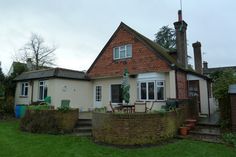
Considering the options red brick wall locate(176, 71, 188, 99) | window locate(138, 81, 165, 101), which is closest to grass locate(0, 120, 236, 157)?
red brick wall locate(176, 71, 188, 99)

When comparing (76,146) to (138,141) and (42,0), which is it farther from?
(42,0)

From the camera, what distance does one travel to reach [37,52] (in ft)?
121

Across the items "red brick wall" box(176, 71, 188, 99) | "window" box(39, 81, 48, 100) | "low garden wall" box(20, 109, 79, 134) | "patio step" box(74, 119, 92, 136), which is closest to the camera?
"patio step" box(74, 119, 92, 136)

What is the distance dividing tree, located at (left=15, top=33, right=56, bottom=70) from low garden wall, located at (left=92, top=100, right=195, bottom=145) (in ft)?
102

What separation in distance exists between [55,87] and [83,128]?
5.91 meters

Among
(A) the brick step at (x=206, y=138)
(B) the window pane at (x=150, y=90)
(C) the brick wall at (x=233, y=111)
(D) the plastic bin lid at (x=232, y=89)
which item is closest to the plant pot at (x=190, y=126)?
(A) the brick step at (x=206, y=138)

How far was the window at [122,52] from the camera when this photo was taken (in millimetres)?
16016

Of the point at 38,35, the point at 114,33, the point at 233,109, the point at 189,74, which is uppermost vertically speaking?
the point at 38,35

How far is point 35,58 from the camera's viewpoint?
36.5 meters

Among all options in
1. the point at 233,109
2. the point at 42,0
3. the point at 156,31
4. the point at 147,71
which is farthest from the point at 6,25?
the point at 156,31

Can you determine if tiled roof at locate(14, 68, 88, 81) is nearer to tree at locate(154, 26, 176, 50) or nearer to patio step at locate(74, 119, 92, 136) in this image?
patio step at locate(74, 119, 92, 136)

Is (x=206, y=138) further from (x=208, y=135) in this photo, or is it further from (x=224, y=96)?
(x=224, y=96)

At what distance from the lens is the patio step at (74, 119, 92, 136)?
10434 mm

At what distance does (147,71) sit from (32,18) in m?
10.5
